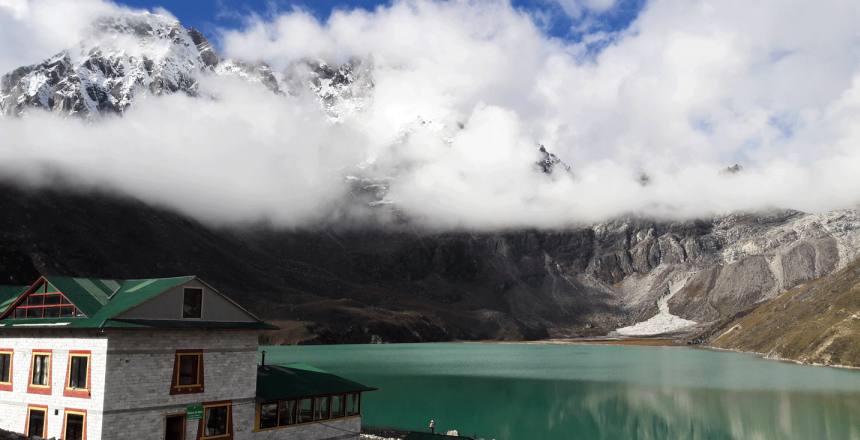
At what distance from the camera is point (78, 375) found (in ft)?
95.6

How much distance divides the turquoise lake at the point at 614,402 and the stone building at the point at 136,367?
1063 inches

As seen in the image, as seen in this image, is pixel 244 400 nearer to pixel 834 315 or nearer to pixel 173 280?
pixel 173 280

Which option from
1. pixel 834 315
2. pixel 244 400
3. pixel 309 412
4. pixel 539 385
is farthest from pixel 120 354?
pixel 834 315

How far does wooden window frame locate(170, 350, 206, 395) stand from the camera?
29797mm

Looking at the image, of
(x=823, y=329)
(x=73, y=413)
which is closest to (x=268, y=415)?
(x=73, y=413)

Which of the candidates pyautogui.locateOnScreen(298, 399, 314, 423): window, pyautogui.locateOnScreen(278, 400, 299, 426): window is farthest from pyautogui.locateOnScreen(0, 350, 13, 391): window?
pyautogui.locateOnScreen(298, 399, 314, 423): window

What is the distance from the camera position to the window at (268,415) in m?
33.2

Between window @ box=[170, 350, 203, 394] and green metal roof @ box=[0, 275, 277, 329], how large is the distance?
1299 mm

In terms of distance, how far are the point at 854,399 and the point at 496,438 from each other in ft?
169

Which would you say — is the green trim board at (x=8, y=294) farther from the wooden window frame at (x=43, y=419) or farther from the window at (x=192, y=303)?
the window at (x=192, y=303)

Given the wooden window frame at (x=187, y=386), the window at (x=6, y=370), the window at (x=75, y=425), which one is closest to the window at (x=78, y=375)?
the window at (x=75, y=425)

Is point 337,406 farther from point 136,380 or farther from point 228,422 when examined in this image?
point 136,380

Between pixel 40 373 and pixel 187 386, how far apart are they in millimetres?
6768

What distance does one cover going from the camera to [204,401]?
30.9m
